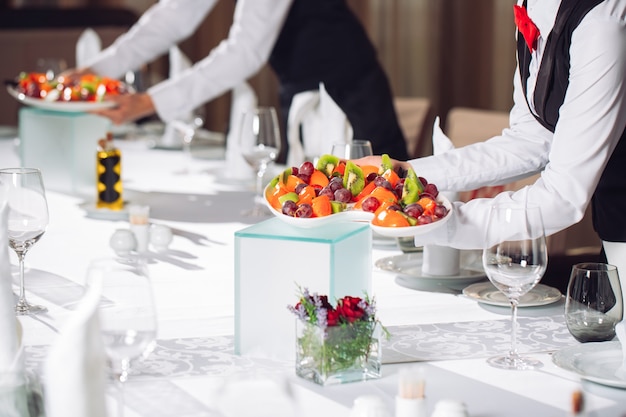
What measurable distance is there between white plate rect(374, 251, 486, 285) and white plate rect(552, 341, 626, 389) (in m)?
0.43

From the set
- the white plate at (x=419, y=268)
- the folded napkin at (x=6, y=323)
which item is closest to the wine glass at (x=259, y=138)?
the white plate at (x=419, y=268)

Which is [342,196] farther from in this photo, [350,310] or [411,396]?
[411,396]

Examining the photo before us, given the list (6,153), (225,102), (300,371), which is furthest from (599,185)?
(225,102)

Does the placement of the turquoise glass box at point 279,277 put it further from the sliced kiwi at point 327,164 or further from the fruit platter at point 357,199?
the sliced kiwi at point 327,164

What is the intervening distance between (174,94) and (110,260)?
2.06m

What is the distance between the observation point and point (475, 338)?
1.53 meters

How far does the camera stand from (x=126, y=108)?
2.93 m

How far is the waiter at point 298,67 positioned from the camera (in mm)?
3100

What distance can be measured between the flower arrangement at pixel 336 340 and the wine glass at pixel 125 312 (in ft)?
0.85

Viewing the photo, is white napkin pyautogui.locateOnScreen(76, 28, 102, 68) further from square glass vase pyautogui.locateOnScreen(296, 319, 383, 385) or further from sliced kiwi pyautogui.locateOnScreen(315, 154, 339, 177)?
square glass vase pyautogui.locateOnScreen(296, 319, 383, 385)

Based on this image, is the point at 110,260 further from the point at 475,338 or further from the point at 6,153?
the point at 6,153

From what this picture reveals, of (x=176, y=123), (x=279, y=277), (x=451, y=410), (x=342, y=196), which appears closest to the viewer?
(x=451, y=410)

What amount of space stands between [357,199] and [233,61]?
5.43ft

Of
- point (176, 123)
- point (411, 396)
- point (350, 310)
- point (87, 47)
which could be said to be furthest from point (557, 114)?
point (87, 47)
